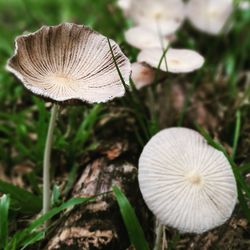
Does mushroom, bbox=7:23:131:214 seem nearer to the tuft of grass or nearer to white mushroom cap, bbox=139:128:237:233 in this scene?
the tuft of grass

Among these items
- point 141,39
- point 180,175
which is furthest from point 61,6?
point 180,175

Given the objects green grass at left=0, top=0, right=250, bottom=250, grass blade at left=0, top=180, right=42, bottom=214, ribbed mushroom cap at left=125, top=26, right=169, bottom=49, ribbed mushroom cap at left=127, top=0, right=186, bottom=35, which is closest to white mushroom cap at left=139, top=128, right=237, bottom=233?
green grass at left=0, top=0, right=250, bottom=250

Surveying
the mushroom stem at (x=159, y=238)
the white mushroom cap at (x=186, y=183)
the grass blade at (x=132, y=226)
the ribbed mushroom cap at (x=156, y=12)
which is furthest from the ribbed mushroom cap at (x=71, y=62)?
the ribbed mushroom cap at (x=156, y=12)

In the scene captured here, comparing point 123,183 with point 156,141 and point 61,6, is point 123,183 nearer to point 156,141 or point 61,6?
point 156,141

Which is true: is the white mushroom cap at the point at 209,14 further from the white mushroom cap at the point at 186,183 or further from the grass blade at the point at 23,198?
the grass blade at the point at 23,198

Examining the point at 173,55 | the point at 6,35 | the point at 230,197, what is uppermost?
the point at 6,35

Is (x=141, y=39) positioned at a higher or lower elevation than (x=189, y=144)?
higher

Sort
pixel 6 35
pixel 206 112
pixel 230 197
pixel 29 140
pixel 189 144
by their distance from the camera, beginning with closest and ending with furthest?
pixel 230 197 → pixel 189 144 → pixel 29 140 → pixel 206 112 → pixel 6 35
